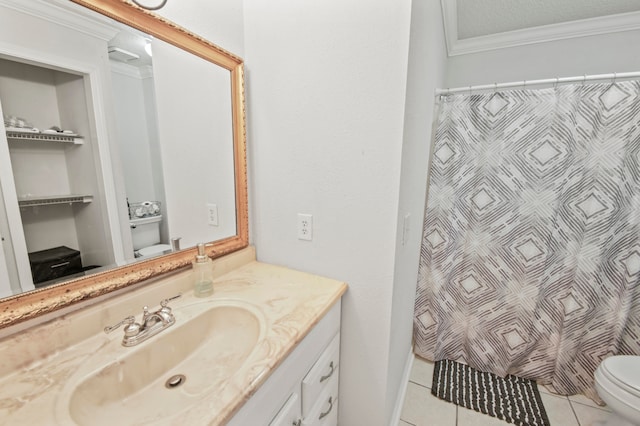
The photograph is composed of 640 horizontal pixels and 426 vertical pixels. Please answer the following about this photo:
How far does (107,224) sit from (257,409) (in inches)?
26.4

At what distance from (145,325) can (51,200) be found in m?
0.40

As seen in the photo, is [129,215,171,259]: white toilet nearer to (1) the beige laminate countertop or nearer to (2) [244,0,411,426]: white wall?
(1) the beige laminate countertop

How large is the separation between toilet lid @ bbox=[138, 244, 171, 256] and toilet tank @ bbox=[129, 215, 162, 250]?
0.01 metres

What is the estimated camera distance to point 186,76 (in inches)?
38.7

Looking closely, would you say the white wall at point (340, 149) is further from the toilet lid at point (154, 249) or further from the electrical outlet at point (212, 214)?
the toilet lid at point (154, 249)

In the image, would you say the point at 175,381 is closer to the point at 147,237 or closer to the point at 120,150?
the point at 147,237

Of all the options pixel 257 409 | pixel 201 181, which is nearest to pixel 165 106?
pixel 201 181

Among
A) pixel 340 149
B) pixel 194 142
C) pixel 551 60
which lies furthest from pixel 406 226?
pixel 551 60

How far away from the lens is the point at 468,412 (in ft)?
4.70

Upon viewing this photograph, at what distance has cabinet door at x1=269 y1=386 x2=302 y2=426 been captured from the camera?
71cm

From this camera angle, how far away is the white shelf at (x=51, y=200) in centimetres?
63

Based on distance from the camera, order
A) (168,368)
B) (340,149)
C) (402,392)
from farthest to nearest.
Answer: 1. (402,392)
2. (340,149)
3. (168,368)

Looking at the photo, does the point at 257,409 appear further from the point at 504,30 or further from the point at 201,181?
the point at 504,30

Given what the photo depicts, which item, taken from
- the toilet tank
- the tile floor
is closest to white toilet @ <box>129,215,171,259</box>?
the toilet tank
